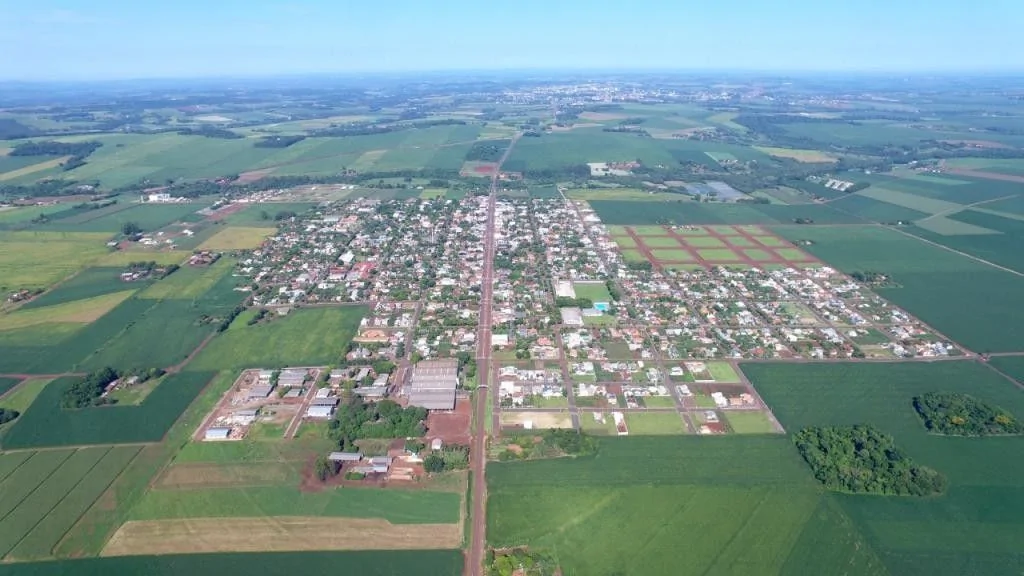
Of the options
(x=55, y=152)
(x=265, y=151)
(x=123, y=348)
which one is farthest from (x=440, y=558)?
(x=55, y=152)

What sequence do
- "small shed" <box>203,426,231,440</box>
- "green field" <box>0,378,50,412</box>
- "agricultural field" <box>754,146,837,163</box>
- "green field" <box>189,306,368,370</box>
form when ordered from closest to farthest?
1. "small shed" <box>203,426,231,440</box>
2. "green field" <box>0,378,50,412</box>
3. "green field" <box>189,306,368,370</box>
4. "agricultural field" <box>754,146,837,163</box>

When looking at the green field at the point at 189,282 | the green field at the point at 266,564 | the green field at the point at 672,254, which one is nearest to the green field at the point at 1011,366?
the green field at the point at 672,254

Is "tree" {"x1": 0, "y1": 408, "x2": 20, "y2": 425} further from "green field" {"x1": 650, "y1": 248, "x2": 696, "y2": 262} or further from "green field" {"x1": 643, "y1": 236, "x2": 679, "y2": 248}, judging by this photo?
"green field" {"x1": 643, "y1": 236, "x2": 679, "y2": 248}

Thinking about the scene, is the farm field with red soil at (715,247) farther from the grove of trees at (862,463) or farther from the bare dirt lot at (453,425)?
the bare dirt lot at (453,425)

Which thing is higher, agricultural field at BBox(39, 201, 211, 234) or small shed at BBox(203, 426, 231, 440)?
agricultural field at BBox(39, 201, 211, 234)

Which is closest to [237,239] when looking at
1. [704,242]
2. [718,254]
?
[704,242]

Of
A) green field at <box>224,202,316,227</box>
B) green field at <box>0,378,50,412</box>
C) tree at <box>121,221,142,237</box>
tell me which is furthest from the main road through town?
tree at <box>121,221,142,237</box>

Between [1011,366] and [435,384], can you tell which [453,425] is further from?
[1011,366]
